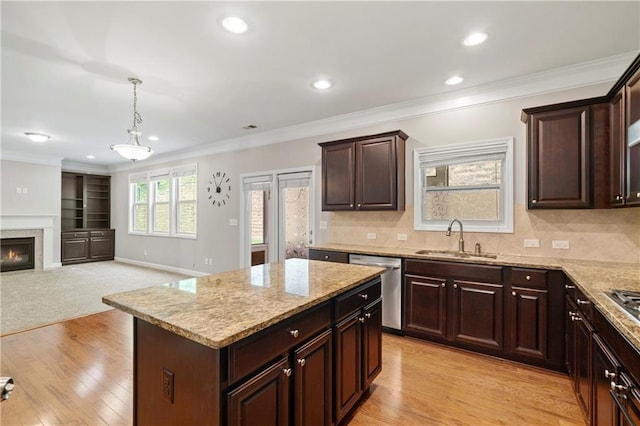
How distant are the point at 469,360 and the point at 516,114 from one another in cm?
254

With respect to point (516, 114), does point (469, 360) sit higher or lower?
lower

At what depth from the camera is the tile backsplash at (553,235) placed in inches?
107

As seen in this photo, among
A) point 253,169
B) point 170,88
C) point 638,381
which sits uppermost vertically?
point 170,88

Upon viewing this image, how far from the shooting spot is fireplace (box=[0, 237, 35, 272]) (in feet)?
21.8

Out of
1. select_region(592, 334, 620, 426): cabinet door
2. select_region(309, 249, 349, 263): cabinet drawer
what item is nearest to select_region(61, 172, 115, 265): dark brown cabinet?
select_region(309, 249, 349, 263): cabinet drawer

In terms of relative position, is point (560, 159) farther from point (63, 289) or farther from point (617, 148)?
point (63, 289)

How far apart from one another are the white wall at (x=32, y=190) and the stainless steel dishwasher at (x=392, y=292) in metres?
8.09

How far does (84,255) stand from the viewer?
316 inches

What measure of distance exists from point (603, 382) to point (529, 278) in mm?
1235

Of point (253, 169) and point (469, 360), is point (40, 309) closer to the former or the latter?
point (253, 169)

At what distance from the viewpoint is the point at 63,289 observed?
530 centimetres

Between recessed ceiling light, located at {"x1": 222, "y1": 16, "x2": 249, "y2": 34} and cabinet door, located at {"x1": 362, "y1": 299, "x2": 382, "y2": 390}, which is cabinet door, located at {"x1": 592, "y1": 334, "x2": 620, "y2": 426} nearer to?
cabinet door, located at {"x1": 362, "y1": 299, "x2": 382, "y2": 390}

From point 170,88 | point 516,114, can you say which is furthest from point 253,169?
point 516,114

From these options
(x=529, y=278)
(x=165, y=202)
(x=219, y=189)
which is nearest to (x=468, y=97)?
(x=529, y=278)
